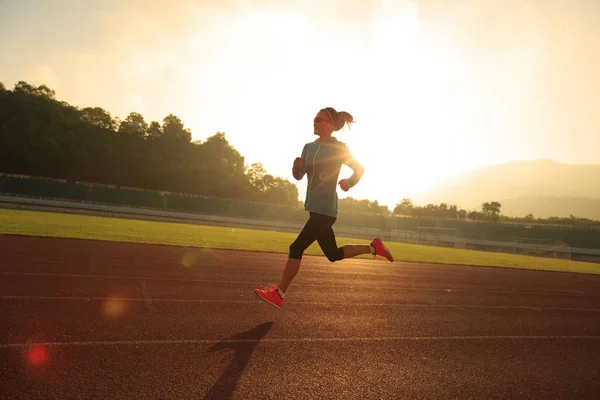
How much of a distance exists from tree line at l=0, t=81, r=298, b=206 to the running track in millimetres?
76964

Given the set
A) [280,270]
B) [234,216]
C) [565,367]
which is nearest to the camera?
[565,367]

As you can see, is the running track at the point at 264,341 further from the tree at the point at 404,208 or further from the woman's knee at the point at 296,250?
the tree at the point at 404,208

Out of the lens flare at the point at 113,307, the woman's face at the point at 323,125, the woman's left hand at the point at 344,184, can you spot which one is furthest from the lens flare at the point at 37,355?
the woman's face at the point at 323,125

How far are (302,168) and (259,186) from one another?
95301 millimetres

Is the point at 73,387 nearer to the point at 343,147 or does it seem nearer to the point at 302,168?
the point at 302,168

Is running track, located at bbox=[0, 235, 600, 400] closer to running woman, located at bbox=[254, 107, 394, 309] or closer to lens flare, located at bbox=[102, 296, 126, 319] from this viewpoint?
lens flare, located at bbox=[102, 296, 126, 319]

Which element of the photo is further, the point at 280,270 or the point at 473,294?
the point at 280,270

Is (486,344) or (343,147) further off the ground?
(343,147)

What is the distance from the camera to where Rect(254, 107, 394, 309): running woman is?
5012 mm

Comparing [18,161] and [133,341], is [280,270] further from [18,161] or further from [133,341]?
[18,161]

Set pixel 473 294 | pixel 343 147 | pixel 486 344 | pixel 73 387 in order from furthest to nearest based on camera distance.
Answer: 1. pixel 473 294
2. pixel 343 147
3. pixel 486 344
4. pixel 73 387

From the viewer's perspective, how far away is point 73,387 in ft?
8.66

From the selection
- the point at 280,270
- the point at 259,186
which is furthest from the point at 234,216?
the point at 280,270

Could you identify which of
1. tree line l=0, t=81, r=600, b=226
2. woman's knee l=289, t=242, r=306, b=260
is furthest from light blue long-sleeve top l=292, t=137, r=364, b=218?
tree line l=0, t=81, r=600, b=226
